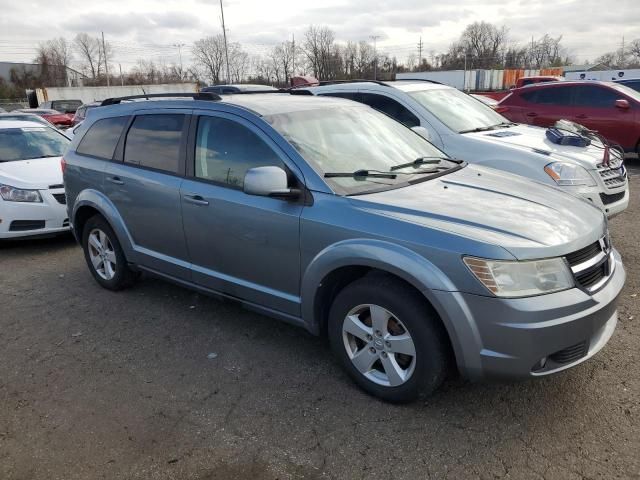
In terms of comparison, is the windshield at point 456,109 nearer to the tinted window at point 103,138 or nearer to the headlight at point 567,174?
the headlight at point 567,174

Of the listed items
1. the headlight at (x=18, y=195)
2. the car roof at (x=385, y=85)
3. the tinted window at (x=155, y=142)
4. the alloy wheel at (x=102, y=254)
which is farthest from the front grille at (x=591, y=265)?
the headlight at (x=18, y=195)

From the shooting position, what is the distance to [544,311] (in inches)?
102

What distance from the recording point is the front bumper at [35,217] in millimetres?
6441

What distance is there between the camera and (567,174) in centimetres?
539

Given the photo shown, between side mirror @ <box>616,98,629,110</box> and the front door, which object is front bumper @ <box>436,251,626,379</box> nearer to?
the front door

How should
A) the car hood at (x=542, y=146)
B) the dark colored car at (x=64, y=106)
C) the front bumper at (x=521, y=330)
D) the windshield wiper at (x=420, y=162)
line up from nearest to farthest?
the front bumper at (x=521, y=330), the windshield wiper at (x=420, y=162), the car hood at (x=542, y=146), the dark colored car at (x=64, y=106)

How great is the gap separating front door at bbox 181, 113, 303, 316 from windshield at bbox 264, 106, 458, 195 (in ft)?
0.69

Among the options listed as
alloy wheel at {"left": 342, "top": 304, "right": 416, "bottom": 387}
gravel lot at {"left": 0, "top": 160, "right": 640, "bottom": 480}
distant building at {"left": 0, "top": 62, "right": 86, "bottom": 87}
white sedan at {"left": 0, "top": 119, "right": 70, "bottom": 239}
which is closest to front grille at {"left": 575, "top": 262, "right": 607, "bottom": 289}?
gravel lot at {"left": 0, "top": 160, "right": 640, "bottom": 480}

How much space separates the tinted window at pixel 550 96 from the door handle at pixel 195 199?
29.5ft

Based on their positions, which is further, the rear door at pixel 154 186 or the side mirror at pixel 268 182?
the rear door at pixel 154 186

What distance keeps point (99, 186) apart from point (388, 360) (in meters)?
3.23

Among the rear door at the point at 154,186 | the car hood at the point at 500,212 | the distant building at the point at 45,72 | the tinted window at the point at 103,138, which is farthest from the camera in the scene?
the distant building at the point at 45,72

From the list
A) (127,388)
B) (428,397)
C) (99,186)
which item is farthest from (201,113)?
(428,397)

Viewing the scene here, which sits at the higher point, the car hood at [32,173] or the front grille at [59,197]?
the car hood at [32,173]
